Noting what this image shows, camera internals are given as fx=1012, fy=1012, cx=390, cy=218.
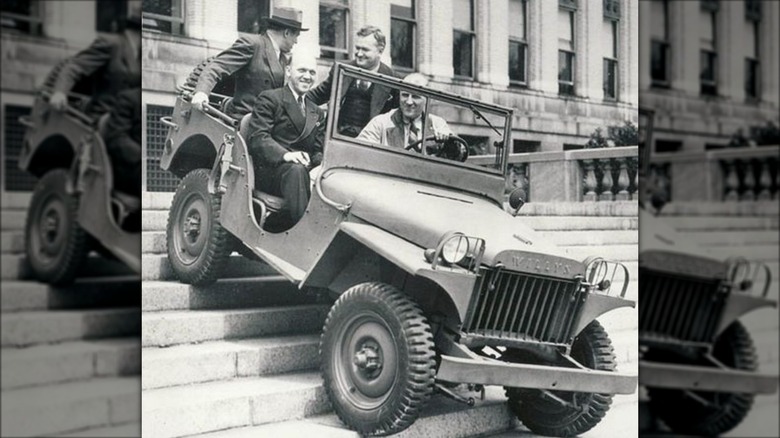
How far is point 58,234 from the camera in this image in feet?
11.0

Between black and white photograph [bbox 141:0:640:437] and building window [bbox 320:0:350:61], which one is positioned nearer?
black and white photograph [bbox 141:0:640:437]

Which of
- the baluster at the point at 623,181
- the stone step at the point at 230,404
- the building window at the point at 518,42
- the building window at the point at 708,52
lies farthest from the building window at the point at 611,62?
the stone step at the point at 230,404

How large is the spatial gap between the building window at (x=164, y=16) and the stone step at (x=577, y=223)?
1.51 m

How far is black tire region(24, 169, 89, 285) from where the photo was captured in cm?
335

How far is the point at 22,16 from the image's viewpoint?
3.28 metres

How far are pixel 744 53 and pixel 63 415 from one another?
3.74 m

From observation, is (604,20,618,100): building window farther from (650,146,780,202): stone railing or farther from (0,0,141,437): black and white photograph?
(0,0,141,437): black and white photograph

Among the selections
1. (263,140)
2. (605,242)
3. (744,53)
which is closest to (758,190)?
(744,53)

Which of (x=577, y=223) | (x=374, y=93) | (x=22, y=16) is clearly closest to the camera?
Answer: (x=22, y=16)

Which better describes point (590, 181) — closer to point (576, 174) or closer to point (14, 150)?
point (576, 174)

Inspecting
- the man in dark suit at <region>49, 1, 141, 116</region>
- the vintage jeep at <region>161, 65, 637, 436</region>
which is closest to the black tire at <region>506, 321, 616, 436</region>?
the vintage jeep at <region>161, 65, 637, 436</region>

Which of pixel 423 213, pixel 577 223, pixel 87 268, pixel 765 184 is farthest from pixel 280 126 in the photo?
pixel 765 184

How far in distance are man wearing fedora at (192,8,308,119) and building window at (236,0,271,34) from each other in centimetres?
2

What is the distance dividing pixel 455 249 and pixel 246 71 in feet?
3.14
